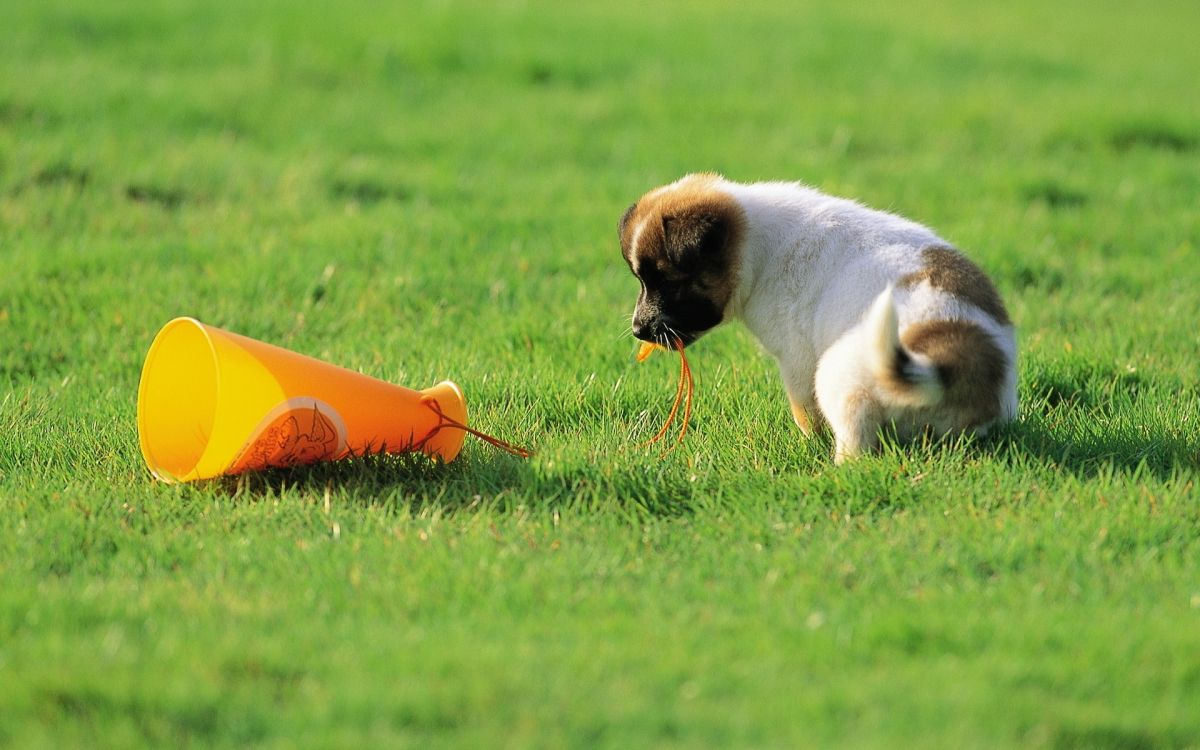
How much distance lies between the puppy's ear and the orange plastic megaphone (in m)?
0.98

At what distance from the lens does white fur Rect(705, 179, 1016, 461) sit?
461cm

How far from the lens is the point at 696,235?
197 inches

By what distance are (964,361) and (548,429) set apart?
1.74m

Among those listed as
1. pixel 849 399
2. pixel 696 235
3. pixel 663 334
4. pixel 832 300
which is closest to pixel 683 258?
pixel 696 235

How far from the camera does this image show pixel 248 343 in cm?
477

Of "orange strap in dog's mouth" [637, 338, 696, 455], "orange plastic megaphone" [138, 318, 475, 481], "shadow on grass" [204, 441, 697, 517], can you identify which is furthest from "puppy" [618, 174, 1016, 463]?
"orange plastic megaphone" [138, 318, 475, 481]

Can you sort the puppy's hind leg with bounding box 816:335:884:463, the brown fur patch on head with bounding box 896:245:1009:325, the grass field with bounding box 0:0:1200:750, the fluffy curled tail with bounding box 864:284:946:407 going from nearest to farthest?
1. the grass field with bounding box 0:0:1200:750
2. the fluffy curled tail with bounding box 864:284:946:407
3. the puppy's hind leg with bounding box 816:335:884:463
4. the brown fur patch on head with bounding box 896:245:1009:325

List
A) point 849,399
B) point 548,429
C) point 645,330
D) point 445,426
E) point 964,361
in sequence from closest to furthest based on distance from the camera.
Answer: point 964,361
point 849,399
point 445,426
point 645,330
point 548,429

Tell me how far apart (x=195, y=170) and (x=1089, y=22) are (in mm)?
12925

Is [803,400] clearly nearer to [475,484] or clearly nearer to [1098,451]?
[1098,451]

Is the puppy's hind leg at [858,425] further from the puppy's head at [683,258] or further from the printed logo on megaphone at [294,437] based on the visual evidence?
the printed logo on megaphone at [294,437]

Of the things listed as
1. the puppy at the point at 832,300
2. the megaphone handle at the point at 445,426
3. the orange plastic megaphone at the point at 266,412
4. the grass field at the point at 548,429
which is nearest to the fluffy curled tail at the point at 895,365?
the puppy at the point at 832,300

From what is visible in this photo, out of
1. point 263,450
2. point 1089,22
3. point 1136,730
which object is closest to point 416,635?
point 263,450

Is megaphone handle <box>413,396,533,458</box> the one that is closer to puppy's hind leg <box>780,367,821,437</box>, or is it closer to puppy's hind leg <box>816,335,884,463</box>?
puppy's hind leg <box>780,367,821,437</box>
